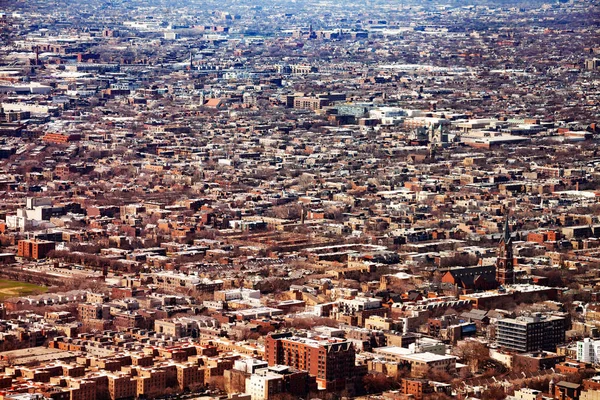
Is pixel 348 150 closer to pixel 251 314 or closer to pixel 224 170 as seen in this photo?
pixel 224 170

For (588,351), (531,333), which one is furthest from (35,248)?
(588,351)

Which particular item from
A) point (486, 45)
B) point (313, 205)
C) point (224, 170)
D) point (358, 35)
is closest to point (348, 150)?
point (224, 170)

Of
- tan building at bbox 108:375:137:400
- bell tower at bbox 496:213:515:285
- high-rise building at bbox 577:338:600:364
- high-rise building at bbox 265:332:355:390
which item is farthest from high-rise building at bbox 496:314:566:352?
tan building at bbox 108:375:137:400

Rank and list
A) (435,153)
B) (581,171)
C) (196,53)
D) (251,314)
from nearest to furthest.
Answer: (251,314) → (581,171) → (435,153) → (196,53)

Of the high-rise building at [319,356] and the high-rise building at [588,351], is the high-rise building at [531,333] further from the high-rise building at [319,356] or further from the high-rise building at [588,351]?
the high-rise building at [319,356]

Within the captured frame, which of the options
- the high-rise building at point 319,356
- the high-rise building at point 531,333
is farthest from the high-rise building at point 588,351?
the high-rise building at point 319,356

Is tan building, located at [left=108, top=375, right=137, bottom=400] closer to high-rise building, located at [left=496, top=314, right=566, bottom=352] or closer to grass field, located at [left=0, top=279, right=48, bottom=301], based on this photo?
high-rise building, located at [left=496, top=314, right=566, bottom=352]

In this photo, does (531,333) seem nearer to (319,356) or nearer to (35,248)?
(319,356)
